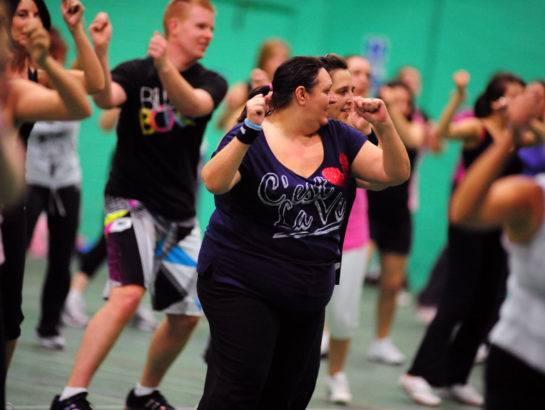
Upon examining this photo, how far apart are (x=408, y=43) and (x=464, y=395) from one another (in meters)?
6.76

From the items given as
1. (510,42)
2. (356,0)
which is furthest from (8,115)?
(356,0)

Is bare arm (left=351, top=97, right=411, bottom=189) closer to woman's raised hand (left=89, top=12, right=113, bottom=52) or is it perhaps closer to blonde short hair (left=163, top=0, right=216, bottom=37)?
woman's raised hand (left=89, top=12, right=113, bottom=52)

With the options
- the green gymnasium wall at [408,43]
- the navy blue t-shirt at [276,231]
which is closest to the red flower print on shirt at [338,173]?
the navy blue t-shirt at [276,231]

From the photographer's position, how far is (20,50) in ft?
11.0

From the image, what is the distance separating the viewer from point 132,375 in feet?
17.5

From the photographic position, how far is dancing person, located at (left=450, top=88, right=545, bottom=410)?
96.2 inches

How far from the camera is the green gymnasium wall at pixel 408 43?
10281 mm

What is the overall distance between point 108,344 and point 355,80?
2.16 metres

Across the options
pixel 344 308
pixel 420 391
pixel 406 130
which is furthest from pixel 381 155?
pixel 406 130

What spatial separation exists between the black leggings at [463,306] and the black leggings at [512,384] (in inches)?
108

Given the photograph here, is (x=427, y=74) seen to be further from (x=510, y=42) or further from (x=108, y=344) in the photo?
(x=108, y=344)

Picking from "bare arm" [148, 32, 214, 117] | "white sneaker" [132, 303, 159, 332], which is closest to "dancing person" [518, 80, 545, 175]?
"bare arm" [148, 32, 214, 117]

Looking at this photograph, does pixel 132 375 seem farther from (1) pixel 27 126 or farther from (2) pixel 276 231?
(2) pixel 276 231

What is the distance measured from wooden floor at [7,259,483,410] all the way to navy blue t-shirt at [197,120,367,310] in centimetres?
166
